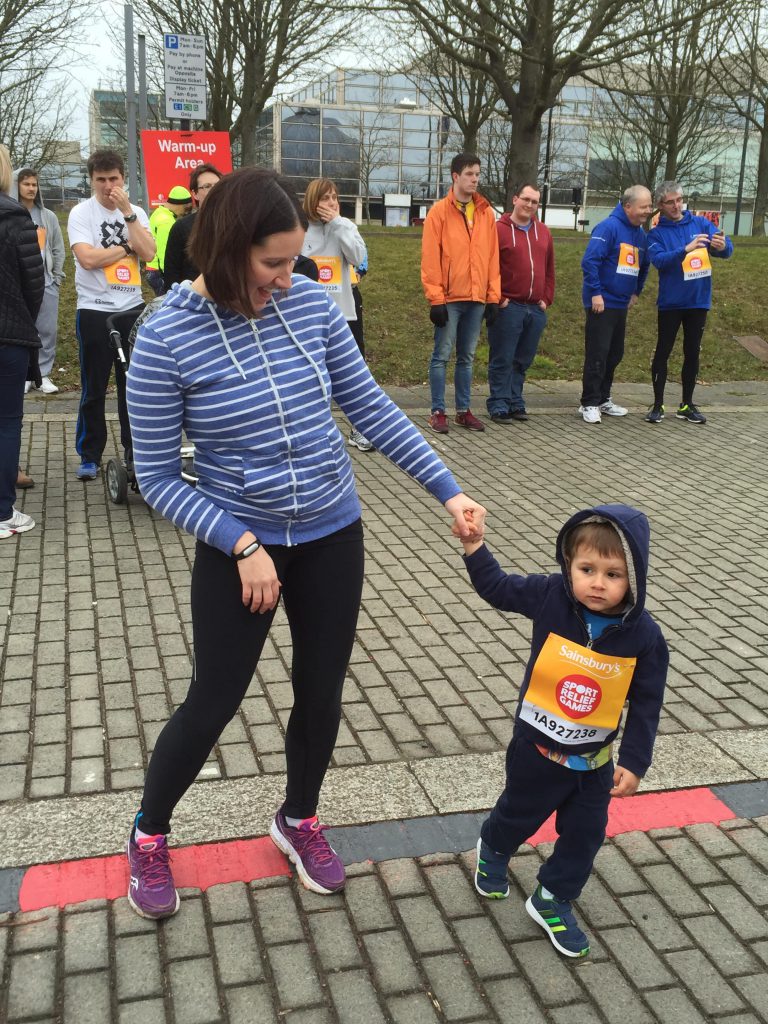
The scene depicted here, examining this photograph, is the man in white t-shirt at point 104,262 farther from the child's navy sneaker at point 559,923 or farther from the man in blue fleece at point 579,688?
the child's navy sneaker at point 559,923

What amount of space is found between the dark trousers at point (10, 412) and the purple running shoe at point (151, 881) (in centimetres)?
346

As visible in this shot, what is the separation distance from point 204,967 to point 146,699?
1.53 meters

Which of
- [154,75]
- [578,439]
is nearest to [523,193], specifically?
[578,439]

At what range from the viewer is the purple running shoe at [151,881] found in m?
2.77

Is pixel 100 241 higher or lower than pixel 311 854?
higher

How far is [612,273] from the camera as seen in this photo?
368 inches

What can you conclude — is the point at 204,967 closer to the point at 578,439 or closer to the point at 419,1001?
the point at 419,1001

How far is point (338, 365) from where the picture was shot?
2.72 metres

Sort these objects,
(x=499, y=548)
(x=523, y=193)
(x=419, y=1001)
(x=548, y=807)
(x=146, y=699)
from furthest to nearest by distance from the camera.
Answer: (x=523, y=193) < (x=499, y=548) < (x=146, y=699) < (x=548, y=807) < (x=419, y=1001)

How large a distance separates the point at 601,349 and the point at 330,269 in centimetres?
305

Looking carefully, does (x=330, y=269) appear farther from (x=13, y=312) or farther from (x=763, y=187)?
(x=763, y=187)

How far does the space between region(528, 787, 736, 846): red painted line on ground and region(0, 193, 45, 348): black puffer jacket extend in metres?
3.85

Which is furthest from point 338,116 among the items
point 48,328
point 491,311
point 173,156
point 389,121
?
point 491,311

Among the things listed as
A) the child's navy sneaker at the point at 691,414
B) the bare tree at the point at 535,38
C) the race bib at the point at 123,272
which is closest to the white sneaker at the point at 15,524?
the race bib at the point at 123,272
